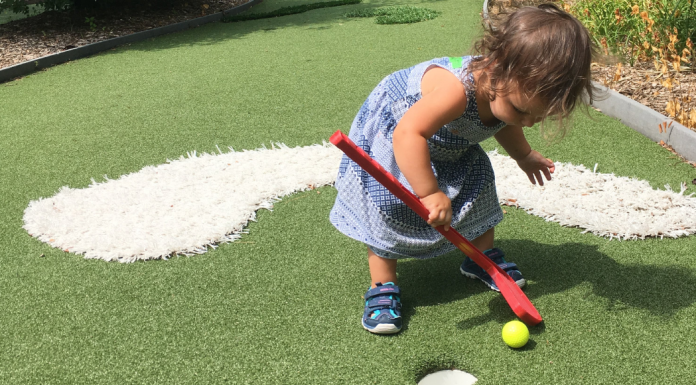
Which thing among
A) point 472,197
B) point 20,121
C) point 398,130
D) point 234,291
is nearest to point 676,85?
point 472,197

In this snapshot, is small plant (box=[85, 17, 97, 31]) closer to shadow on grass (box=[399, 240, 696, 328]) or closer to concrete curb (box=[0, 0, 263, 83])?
concrete curb (box=[0, 0, 263, 83])

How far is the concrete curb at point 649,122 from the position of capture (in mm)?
3293

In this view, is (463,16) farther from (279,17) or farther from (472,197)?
(472,197)

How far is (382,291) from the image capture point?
7.09 feet

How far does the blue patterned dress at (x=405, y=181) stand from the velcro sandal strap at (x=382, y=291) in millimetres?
113

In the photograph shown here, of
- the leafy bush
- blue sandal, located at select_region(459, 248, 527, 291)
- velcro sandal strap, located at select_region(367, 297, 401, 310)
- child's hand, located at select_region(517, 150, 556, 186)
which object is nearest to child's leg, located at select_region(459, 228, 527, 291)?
blue sandal, located at select_region(459, 248, 527, 291)

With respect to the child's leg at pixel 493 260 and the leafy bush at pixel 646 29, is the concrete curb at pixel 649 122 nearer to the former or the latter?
the leafy bush at pixel 646 29

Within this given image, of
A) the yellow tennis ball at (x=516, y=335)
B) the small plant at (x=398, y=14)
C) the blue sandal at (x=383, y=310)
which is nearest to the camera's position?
the yellow tennis ball at (x=516, y=335)

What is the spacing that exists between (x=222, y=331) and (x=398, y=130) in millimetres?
943

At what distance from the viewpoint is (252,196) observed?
124 inches

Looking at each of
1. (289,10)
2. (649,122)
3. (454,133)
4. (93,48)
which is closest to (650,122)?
(649,122)

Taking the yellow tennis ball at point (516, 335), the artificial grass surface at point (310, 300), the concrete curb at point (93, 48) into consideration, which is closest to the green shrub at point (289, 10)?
the concrete curb at point (93, 48)

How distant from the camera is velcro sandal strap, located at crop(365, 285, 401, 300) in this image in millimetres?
2162

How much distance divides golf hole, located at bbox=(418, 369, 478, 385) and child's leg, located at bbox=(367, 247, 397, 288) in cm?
43
